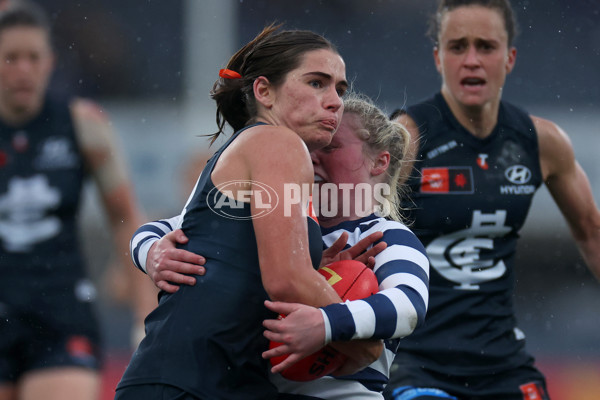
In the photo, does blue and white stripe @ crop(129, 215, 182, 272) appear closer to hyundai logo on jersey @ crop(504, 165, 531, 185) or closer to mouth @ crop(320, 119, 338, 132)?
mouth @ crop(320, 119, 338, 132)

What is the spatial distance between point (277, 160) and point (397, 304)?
0.56 m

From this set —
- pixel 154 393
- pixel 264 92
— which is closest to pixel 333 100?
pixel 264 92

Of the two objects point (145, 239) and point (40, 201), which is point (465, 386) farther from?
point (40, 201)

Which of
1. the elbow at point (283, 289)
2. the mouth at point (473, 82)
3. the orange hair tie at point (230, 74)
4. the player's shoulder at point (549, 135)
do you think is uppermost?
the mouth at point (473, 82)

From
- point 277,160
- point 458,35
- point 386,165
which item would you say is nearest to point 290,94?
point 277,160

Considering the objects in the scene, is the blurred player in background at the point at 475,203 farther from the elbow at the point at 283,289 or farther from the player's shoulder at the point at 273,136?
the player's shoulder at the point at 273,136

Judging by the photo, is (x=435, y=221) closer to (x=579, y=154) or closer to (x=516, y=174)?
(x=516, y=174)

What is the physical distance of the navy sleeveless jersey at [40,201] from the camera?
200 inches

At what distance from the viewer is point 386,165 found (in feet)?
10.8

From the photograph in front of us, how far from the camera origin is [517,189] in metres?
4.23

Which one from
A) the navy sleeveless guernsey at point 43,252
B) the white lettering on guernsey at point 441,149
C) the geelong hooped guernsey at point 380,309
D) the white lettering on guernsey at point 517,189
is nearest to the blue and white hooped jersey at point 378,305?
the geelong hooped guernsey at point 380,309

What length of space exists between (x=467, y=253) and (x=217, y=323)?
1909 mm

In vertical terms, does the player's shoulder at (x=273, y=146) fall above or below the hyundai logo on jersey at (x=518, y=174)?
above

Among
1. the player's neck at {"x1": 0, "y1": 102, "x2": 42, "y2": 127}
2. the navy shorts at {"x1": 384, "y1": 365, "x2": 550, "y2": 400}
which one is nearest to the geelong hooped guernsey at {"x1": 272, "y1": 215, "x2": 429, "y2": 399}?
the navy shorts at {"x1": 384, "y1": 365, "x2": 550, "y2": 400}
